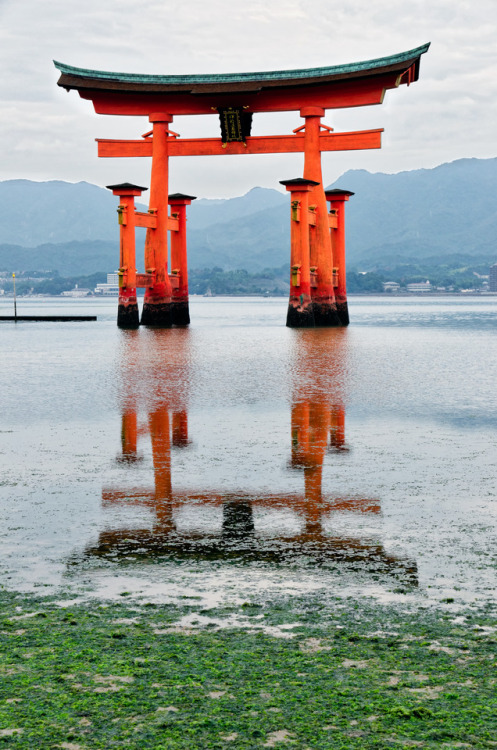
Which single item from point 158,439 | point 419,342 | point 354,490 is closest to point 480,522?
point 354,490

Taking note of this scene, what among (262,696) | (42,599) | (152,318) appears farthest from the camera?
(152,318)

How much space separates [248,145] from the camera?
34.8m

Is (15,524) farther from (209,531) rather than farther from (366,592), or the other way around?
(366,592)

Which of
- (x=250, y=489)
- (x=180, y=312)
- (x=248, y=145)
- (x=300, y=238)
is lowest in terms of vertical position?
(x=250, y=489)

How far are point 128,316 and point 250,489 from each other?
31.2 m

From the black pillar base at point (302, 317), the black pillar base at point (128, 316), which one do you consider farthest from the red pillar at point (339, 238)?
the black pillar base at point (128, 316)

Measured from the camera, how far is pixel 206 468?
729cm

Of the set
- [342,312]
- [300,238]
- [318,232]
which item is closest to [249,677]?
[300,238]

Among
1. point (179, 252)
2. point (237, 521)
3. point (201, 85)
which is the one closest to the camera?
point (237, 521)

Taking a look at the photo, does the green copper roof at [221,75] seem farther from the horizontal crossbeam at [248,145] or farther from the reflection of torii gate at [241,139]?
the horizontal crossbeam at [248,145]

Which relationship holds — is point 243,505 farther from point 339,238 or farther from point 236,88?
point 339,238

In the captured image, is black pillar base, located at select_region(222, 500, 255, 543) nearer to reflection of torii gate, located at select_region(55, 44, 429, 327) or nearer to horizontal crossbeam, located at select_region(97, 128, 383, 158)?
reflection of torii gate, located at select_region(55, 44, 429, 327)

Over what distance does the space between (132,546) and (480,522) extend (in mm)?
2179

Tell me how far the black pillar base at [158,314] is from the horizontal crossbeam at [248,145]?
6328 millimetres
